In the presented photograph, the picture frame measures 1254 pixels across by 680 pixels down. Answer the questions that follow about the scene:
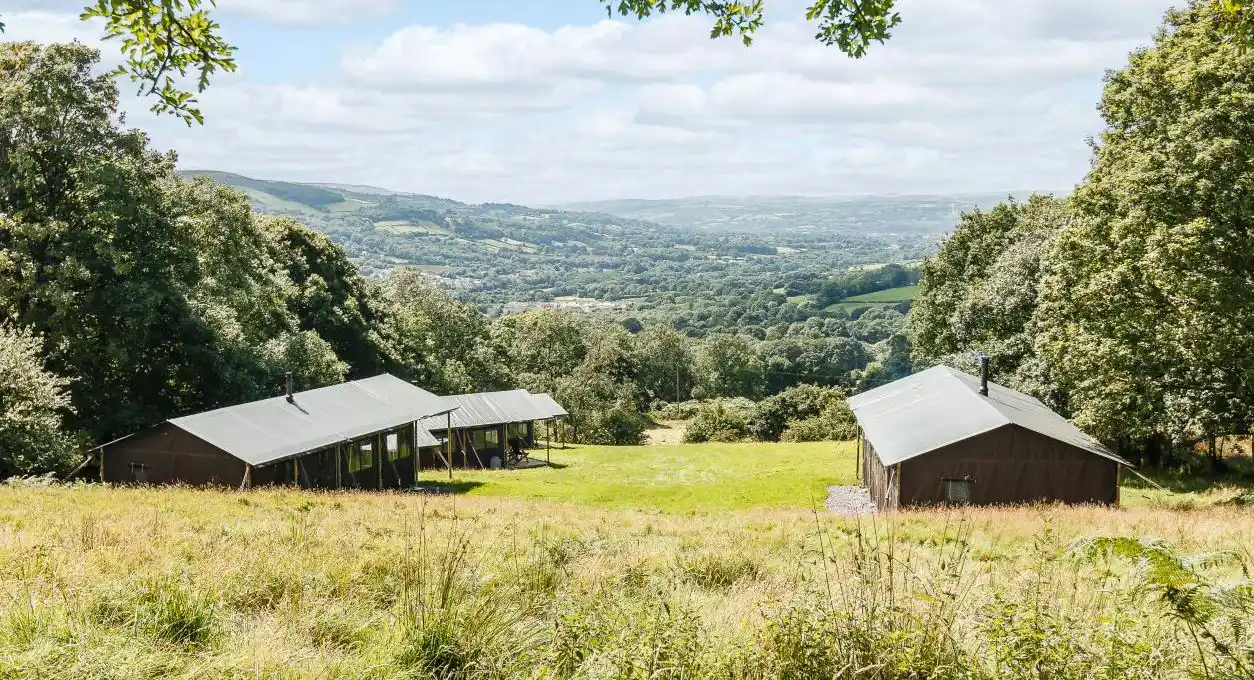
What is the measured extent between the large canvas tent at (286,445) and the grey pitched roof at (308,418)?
33 mm

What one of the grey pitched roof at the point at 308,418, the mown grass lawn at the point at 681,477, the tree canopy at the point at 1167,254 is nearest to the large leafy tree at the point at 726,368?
the mown grass lawn at the point at 681,477

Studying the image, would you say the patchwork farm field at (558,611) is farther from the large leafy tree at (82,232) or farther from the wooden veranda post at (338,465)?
the large leafy tree at (82,232)

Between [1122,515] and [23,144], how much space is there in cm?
3326

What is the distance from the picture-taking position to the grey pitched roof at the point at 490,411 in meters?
43.4

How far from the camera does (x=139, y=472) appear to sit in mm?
27391

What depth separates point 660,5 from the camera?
267 inches

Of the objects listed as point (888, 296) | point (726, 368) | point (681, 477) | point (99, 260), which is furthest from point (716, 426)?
point (888, 296)

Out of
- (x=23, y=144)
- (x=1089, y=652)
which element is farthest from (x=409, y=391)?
(x=1089, y=652)

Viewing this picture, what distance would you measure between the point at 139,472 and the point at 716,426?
138ft

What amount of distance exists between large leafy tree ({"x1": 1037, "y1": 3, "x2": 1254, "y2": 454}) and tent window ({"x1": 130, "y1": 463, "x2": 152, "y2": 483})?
29193mm

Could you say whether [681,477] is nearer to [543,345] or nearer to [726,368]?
[543,345]

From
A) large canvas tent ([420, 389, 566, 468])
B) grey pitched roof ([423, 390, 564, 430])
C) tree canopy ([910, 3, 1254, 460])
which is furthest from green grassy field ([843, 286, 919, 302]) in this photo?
tree canopy ([910, 3, 1254, 460])

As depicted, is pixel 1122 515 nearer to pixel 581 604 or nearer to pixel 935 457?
pixel 935 457

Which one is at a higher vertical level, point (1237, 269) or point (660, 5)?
point (660, 5)
